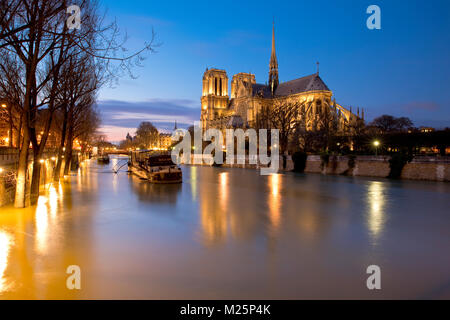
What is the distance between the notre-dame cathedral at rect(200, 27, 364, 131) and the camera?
253ft

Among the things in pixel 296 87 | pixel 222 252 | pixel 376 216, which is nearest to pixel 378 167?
pixel 376 216

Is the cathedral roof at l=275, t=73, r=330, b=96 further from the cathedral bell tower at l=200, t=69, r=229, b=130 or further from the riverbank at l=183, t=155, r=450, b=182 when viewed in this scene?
the riverbank at l=183, t=155, r=450, b=182

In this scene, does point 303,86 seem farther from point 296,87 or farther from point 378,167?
point 378,167

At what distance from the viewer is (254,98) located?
9275 centimetres

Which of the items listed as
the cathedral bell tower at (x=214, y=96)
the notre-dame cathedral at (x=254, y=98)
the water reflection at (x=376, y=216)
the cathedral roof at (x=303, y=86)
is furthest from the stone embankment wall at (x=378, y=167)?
the cathedral bell tower at (x=214, y=96)

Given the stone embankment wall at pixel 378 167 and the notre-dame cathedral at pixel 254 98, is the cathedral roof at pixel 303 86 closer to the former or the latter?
the notre-dame cathedral at pixel 254 98

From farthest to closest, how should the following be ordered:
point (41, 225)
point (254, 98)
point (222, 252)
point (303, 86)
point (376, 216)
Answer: point (254, 98) < point (303, 86) < point (376, 216) < point (41, 225) < point (222, 252)

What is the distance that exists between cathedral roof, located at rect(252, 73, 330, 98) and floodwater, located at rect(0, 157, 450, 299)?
7206 centimetres

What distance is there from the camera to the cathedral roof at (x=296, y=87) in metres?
81.4

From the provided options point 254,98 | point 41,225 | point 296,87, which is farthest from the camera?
point 254,98

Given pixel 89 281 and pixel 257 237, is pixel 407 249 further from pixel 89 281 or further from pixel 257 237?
pixel 89 281

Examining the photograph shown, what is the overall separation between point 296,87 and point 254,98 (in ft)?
38.9
